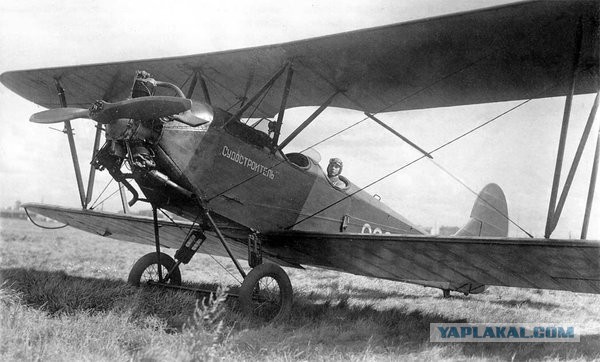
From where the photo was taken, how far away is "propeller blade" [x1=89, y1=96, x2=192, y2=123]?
420 cm

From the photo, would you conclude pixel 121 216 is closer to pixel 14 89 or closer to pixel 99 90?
pixel 99 90

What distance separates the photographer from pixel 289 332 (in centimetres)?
454

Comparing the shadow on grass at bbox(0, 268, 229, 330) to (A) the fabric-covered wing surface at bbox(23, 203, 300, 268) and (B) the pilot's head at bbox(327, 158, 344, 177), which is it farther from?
(B) the pilot's head at bbox(327, 158, 344, 177)

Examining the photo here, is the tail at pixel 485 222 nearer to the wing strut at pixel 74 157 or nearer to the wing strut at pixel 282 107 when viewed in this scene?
the wing strut at pixel 282 107

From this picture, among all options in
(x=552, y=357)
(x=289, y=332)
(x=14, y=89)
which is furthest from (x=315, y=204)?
(x=14, y=89)

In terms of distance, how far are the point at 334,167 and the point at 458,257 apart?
8.93ft

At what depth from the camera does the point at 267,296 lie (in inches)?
207

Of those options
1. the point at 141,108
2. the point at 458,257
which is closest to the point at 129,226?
the point at 141,108

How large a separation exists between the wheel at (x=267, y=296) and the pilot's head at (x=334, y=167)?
2.20 meters

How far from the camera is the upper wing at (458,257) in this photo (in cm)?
400

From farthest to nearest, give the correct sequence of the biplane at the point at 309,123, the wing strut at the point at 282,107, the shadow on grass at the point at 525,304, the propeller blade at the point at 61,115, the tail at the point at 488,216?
the tail at the point at 488,216
the shadow on grass at the point at 525,304
the wing strut at the point at 282,107
the propeller blade at the point at 61,115
the biplane at the point at 309,123

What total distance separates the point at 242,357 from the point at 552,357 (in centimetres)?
320

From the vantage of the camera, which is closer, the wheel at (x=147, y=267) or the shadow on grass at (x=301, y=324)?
the shadow on grass at (x=301, y=324)

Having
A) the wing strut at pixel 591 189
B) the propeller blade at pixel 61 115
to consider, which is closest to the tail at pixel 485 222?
the wing strut at pixel 591 189
